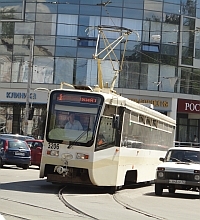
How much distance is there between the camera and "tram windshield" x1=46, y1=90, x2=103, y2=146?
18052 millimetres

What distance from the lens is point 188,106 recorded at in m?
53.3

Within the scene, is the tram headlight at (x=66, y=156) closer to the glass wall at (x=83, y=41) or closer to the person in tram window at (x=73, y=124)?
the person in tram window at (x=73, y=124)

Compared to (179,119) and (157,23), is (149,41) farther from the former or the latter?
(179,119)

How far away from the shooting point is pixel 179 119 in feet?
185

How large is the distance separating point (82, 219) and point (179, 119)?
44.8 meters

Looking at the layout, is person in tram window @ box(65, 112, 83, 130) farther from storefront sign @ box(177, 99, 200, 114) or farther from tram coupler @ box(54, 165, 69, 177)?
storefront sign @ box(177, 99, 200, 114)

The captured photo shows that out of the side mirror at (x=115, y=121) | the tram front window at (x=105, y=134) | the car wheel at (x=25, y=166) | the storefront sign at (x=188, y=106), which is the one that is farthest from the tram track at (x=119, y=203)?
the storefront sign at (x=188, y=106)

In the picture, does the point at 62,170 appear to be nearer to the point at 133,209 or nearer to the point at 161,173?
the point at 161,173

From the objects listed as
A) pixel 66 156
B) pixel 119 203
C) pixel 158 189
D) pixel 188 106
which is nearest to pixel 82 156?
pixel 66 156

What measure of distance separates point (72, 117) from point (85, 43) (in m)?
32.8

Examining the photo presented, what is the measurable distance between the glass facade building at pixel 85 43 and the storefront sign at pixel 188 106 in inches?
27.3

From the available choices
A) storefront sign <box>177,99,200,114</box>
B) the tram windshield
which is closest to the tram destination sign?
the tram windshield

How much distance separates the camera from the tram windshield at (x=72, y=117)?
1805 centimetres

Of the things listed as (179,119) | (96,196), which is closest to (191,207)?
(96,196)
